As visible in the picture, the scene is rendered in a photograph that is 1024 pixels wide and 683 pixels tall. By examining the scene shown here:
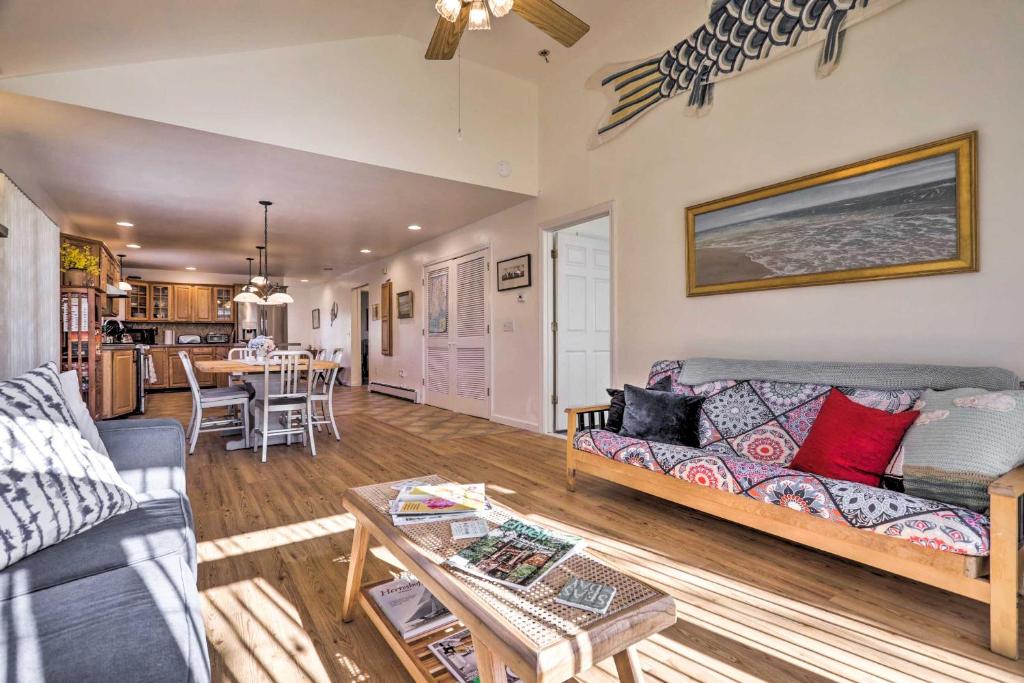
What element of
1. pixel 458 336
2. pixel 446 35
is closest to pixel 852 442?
pixel 446 35

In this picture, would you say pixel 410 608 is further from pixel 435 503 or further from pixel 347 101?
pixel 347 101

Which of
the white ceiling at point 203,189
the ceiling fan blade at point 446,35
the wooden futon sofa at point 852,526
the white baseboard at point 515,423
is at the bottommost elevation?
the white baseboard at point 515,423

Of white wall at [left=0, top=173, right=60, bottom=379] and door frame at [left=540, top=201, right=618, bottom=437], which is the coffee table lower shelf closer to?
white wall at [left=0, top=173, right=60, bottom=379]

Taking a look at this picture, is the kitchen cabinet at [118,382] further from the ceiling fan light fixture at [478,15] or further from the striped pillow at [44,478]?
the ceiling fan light fixture at [478,15]

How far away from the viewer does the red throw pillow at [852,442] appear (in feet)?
6.98

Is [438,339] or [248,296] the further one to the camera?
[438,339]

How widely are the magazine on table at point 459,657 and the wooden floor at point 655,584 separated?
6.5 inches

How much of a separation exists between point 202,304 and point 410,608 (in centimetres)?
1036

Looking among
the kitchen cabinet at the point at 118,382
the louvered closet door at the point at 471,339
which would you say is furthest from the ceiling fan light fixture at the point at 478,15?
the kitchen cabinet at the point at 118,382

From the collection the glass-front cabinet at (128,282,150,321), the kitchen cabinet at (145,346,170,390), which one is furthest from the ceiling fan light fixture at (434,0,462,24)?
the glass-front cabinet at (128,282,150,321)

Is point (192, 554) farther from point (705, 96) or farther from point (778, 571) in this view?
point (705, 96)

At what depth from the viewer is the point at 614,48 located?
4.23 metres

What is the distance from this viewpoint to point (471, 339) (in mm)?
6160

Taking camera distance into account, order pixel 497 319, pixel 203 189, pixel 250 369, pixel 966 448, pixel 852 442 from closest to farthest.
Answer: pixel 966 448 → pixel 852 442 → pixel 250 369 → pixel 203 189 → pixel 497 319
